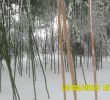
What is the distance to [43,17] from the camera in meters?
2.89

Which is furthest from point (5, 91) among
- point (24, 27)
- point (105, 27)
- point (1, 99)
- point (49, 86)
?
point (105, 27)

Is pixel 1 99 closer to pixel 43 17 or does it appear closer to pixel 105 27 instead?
pixel 43 17

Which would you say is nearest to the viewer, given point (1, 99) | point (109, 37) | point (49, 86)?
point (1, 99)

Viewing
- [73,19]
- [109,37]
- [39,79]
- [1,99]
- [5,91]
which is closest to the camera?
[1,99]

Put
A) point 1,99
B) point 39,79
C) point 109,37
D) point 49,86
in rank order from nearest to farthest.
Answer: point 1,99 → point 49,86 → point 39,79 → point 109,37

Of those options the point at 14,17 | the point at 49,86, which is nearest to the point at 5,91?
the point at 49,86

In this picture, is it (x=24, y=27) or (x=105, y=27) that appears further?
(x=105, y=27)

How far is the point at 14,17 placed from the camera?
2.82m

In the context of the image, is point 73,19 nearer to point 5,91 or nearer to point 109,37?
point 109,37

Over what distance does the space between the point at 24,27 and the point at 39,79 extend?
454 millimetres

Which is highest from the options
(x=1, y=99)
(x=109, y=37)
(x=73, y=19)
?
(x=73, y=19)

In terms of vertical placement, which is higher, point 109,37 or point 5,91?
point 109,37

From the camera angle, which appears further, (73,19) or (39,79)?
(73,19)

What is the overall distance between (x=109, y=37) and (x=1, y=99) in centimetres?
173
